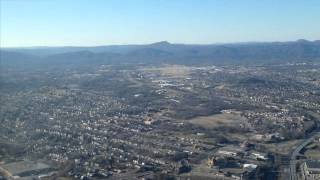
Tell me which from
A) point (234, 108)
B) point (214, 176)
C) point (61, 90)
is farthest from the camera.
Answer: point (61, 90)

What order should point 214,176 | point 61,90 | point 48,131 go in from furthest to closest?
point 61,90, point 48,131, point 214,176

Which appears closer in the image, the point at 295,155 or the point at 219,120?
the point at 295,155

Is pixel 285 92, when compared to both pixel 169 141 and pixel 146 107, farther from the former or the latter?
pixel 169 141

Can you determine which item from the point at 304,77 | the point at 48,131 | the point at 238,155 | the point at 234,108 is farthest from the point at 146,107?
the point at 304,77

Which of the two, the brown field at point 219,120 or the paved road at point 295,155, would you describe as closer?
the paved road at point 295,155

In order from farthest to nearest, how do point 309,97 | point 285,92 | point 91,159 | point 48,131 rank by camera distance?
point 285,92 < point 309,97 < point 48,131 < point 91,159

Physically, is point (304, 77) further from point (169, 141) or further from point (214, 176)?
point (214, 176)

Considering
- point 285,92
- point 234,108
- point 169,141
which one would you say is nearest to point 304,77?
point 285,92

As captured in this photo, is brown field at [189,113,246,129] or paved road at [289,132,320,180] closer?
paved road at [289,132,320,180]

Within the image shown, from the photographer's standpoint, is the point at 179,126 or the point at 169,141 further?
the point at 179,126
